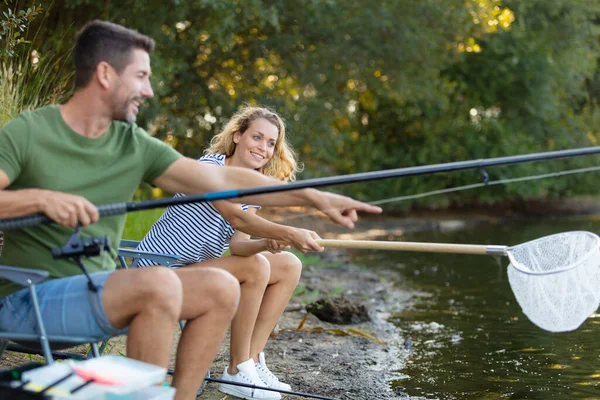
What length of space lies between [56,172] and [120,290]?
1.42 feet

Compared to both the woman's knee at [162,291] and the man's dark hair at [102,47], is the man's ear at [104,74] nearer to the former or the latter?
the man's dark hair at [102,47]

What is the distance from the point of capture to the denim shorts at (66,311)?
2.56 meters

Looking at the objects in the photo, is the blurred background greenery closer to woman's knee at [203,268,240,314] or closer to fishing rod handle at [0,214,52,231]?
fishing rod handle at [0,214,52,231]

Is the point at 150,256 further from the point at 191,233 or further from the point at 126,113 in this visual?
the point at 126,113

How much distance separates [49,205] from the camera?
99.9 inches

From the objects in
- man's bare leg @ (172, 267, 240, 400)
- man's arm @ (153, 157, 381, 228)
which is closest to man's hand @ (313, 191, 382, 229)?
man's arm @ (153, 157, 381, 228)

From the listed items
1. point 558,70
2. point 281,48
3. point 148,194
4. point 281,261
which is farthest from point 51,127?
point 558,70

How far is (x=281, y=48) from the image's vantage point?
13.2m

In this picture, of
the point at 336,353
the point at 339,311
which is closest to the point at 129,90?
the point at 336,353

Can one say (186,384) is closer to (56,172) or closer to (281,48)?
(56,172)

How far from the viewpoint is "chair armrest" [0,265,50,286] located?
2.50 meters

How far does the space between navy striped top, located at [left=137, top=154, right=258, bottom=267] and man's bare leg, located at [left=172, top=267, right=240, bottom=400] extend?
3.58ft

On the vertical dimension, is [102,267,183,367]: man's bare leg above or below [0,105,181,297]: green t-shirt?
below

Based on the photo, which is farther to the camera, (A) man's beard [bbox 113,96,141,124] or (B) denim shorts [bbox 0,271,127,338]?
(A) man's beard [bbox 113,96,141,124]
